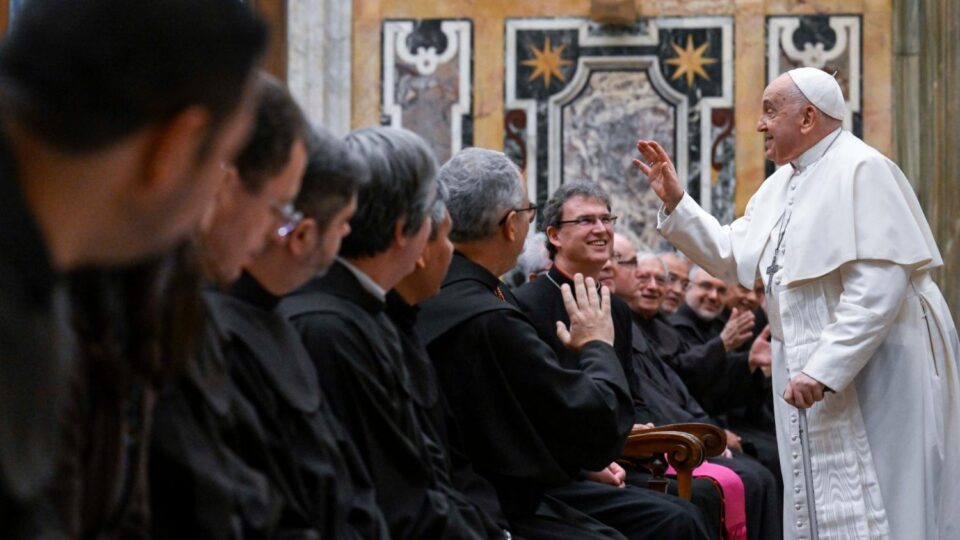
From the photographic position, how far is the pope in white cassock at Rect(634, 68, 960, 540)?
5.67 meters

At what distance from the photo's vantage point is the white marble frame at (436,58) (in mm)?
9703

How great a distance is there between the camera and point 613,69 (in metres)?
9.69

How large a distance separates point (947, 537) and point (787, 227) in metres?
1.31

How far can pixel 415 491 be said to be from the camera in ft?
11.2

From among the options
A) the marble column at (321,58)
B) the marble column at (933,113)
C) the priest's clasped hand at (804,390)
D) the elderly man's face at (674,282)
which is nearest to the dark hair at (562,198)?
the priest's clasped hand at (804,390)

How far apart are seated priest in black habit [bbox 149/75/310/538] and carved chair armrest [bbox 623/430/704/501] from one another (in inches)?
125

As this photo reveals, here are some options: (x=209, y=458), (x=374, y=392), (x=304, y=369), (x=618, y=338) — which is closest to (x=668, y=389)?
(x=618, y=338)

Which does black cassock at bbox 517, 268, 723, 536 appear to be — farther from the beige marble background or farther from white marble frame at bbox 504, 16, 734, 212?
the beige marble background

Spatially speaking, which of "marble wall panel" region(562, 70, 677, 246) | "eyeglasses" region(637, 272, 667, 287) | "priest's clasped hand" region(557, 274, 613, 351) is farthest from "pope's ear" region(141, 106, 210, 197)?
"marble wall panel" region(562, 70, 677, 246)

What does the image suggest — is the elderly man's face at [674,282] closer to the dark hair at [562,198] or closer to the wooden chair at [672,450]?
the dark hair at [562,198]

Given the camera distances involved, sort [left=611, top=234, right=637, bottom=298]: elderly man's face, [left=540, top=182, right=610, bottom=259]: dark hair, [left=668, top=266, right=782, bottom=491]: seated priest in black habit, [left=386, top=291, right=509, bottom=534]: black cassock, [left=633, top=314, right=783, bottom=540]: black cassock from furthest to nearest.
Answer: [left=668, top=266, right=782, bottom=491]: seated priest in black habit, [left=611, top=234, right=637, bottom=298]: elderly man's face, [left=633, top=314, right=783, bottom=540]: black cassock, [left=540, top=182, right=610, bottom=259]: dark hair, [left=386, top=291, right=509, bottom=534]: black cassock

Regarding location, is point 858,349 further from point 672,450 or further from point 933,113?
point 933,113

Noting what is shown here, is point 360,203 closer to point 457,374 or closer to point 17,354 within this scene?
point 457,374

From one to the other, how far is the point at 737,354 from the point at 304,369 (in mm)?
5829
